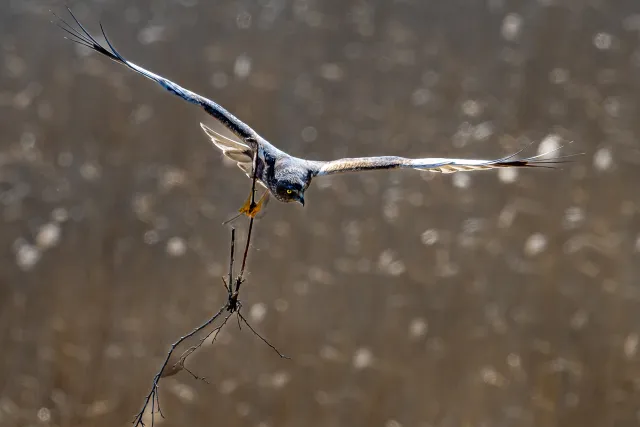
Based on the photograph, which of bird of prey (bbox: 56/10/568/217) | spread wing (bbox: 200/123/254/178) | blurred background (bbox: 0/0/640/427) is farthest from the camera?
blurred background (bbox: 0/0/640/427)

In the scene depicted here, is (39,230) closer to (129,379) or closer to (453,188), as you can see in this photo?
(129,379)

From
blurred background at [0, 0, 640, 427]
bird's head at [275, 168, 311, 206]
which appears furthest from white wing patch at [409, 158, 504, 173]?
blurred background at [0, 0, 640, 427]

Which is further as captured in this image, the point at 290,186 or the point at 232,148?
the point at 232,148

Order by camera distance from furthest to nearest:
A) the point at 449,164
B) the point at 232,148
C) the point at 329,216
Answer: the point at 329,216, the point at 232,148, the point at 449,164

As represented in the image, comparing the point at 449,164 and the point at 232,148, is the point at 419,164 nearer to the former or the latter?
the point at 449,164

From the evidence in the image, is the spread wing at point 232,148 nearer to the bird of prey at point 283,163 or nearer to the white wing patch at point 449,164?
the bird of prey at point 283,163

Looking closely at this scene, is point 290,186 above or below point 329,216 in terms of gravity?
below

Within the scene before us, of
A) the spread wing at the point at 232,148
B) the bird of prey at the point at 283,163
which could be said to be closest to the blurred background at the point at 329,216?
the spread wing at the point at 232,148

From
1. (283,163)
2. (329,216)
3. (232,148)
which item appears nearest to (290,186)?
(283,163)

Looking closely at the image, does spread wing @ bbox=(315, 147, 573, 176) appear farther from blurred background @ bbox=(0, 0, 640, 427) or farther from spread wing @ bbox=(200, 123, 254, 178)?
blurred background @ bbox=(0, 0, 640, 427)
